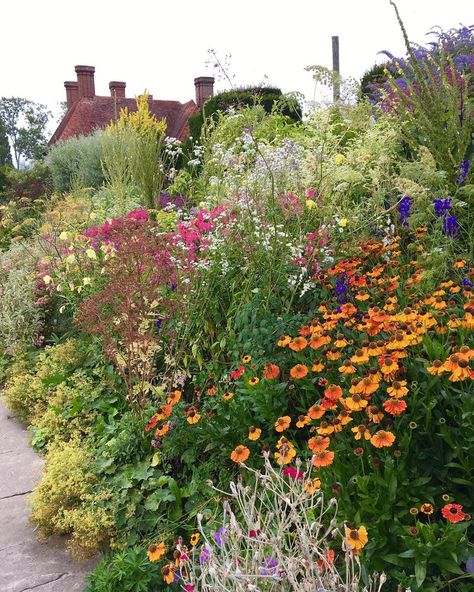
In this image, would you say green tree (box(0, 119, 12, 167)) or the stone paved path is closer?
the stone paved path

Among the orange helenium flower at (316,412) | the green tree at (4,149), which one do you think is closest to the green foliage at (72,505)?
the orange helenium flower at (316,412)

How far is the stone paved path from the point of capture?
8.36ft

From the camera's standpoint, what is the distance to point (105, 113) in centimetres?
2492

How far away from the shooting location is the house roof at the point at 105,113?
79.8 ft

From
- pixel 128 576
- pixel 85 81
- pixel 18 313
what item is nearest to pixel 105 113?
pixel 85 81

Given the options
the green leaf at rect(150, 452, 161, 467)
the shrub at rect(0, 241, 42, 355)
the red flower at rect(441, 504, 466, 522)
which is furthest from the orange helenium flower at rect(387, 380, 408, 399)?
the shrub at rect(0, 241, 42, 355)

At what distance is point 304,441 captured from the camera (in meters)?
2.58

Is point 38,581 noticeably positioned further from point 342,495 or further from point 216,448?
point 342,495

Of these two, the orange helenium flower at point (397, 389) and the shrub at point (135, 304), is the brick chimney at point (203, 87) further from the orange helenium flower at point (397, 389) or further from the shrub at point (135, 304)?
the orange helenium flower at point (397, 389)

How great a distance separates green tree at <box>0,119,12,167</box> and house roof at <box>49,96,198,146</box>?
2590cm

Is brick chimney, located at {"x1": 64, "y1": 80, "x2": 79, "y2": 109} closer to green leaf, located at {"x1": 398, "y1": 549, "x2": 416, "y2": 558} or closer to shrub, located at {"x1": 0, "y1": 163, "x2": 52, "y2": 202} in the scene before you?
shrub, located at {"x1": 0, "y1": 163, "x2": 52, "y2": 202}

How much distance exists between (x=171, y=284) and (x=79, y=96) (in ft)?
87.4

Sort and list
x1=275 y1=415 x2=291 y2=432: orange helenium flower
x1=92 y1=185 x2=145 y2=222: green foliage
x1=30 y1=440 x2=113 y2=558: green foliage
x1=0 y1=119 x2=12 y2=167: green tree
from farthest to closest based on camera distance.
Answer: x1=0 y1=119 x2=12 y2=167: green tree, x1=92 y1=185 x2=145 y2=222: green foliage, x1=30 y1=440 x2=113 y2=558: green foliage, x1=275 y1=415 x2=291 y2=432: orange helenium flower

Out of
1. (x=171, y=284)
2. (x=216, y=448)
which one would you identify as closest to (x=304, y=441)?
(x=216, y=448)
